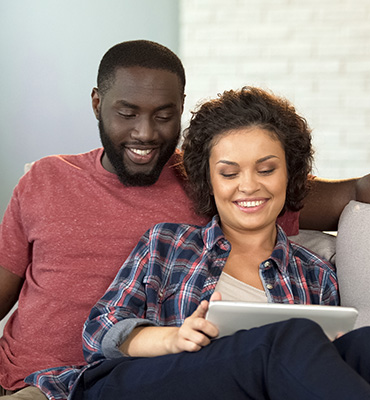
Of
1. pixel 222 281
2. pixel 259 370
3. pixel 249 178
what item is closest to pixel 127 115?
pixel 249 178

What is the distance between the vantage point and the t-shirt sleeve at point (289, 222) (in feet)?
6.60

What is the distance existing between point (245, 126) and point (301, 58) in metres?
1.90

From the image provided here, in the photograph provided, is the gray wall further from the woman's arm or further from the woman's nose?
the woman's arm

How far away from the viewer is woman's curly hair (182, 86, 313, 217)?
5.97ft

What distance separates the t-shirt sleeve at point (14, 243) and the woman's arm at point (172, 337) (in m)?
0.50

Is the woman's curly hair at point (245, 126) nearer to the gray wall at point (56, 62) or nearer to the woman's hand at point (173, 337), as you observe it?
the woman's hand at point (173, 337)

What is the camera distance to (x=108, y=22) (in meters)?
3.49

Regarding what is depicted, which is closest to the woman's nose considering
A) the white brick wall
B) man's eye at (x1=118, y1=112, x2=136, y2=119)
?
man's eye at (x1=118, y1=112, x2=136, y2=119)

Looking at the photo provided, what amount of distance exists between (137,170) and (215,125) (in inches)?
10.3

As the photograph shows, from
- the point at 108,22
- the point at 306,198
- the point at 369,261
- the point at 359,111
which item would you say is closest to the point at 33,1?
the point at 108,22

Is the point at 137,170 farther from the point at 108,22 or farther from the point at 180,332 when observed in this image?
the point at 108,22

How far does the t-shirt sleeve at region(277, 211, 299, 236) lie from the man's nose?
47cm

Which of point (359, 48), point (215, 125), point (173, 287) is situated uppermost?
point (359, 48)

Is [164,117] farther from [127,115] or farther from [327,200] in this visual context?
[327,200]
